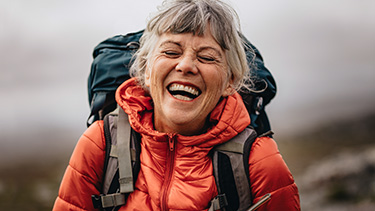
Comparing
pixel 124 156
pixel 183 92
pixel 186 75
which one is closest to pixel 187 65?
pixel 186 75

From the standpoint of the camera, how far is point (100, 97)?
389 cm

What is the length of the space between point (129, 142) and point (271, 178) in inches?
55.7

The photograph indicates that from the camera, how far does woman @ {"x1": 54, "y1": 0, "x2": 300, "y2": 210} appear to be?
318 cm

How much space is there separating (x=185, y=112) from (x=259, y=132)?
4.01 feet

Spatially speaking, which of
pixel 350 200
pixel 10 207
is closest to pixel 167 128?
→ pixel 350 200

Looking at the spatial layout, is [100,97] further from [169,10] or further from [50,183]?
[50,183]

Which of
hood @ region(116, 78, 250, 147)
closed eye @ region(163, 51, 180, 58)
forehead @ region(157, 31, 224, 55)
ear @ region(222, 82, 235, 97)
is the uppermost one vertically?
forehead @ region(157, 31, 224, 55)

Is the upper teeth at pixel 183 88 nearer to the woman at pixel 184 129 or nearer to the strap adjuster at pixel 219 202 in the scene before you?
the woman at pixel 184 129

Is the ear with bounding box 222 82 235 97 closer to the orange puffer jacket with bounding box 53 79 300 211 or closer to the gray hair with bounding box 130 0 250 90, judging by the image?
the gray hair with bounding box 130 0 250 90

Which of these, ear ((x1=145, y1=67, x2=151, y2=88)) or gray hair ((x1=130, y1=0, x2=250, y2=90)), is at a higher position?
gray hair ((x1=130, y1=0, x2=250, y2=90))

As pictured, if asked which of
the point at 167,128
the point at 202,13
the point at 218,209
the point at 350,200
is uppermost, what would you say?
the point at 202,13

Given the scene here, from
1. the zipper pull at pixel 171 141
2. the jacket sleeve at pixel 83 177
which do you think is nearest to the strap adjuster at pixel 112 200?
the jacket sleeve at pixel 83 177

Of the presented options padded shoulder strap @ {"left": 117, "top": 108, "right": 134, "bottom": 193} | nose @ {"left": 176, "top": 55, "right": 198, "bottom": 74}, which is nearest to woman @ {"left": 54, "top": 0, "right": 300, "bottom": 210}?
nose @ {"left": 176, "top": 55, "right": 198, "bottom": 74}

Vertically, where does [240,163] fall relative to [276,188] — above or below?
above
